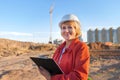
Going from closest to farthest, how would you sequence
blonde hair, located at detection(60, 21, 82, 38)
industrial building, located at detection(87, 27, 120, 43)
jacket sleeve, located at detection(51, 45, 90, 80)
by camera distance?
jacket sleeve, located at detection(51, 45, 90, 80) → blonde hair, located at detection(60, 21, 82, 38) → industrial building, located at detection(87, 27, 120, 43)

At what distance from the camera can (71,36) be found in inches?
139

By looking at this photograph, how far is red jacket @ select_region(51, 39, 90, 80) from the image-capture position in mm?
3268

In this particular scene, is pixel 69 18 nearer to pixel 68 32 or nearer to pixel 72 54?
pixel 68 32

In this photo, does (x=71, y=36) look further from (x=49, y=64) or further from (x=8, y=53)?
(x=8, y=53)

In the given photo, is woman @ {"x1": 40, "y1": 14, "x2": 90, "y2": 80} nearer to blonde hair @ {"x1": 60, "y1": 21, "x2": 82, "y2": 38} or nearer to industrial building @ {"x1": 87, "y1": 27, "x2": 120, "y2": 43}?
blonde hair @ {"x1": 60, "y1": 21, "x2": 82, "y2": 38}

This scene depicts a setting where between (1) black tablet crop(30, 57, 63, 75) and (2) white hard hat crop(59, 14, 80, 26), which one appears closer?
(1) black tablet crop(30, 57, 63, 75)

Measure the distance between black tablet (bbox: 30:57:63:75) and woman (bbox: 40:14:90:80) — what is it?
4 centimetres

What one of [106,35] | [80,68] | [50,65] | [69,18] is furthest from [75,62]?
[106,35]

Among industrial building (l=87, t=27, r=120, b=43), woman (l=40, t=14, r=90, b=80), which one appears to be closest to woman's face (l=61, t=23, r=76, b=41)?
woman (l=40, t=14, r=90, b=80)

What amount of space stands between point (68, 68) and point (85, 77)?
0.22 metres

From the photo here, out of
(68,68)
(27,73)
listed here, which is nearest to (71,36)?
(68,68)

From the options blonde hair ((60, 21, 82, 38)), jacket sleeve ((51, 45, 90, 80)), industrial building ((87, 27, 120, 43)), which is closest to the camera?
jacket sleeve ((51, 45, 90, 80))

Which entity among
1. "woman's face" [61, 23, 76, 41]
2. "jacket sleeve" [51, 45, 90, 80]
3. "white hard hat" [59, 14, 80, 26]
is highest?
"white hard hat" [59, 14, 80, 26]

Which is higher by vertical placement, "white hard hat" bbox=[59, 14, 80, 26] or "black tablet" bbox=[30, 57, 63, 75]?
"white hard hat" bbox=[59, 14, 80, 26]
